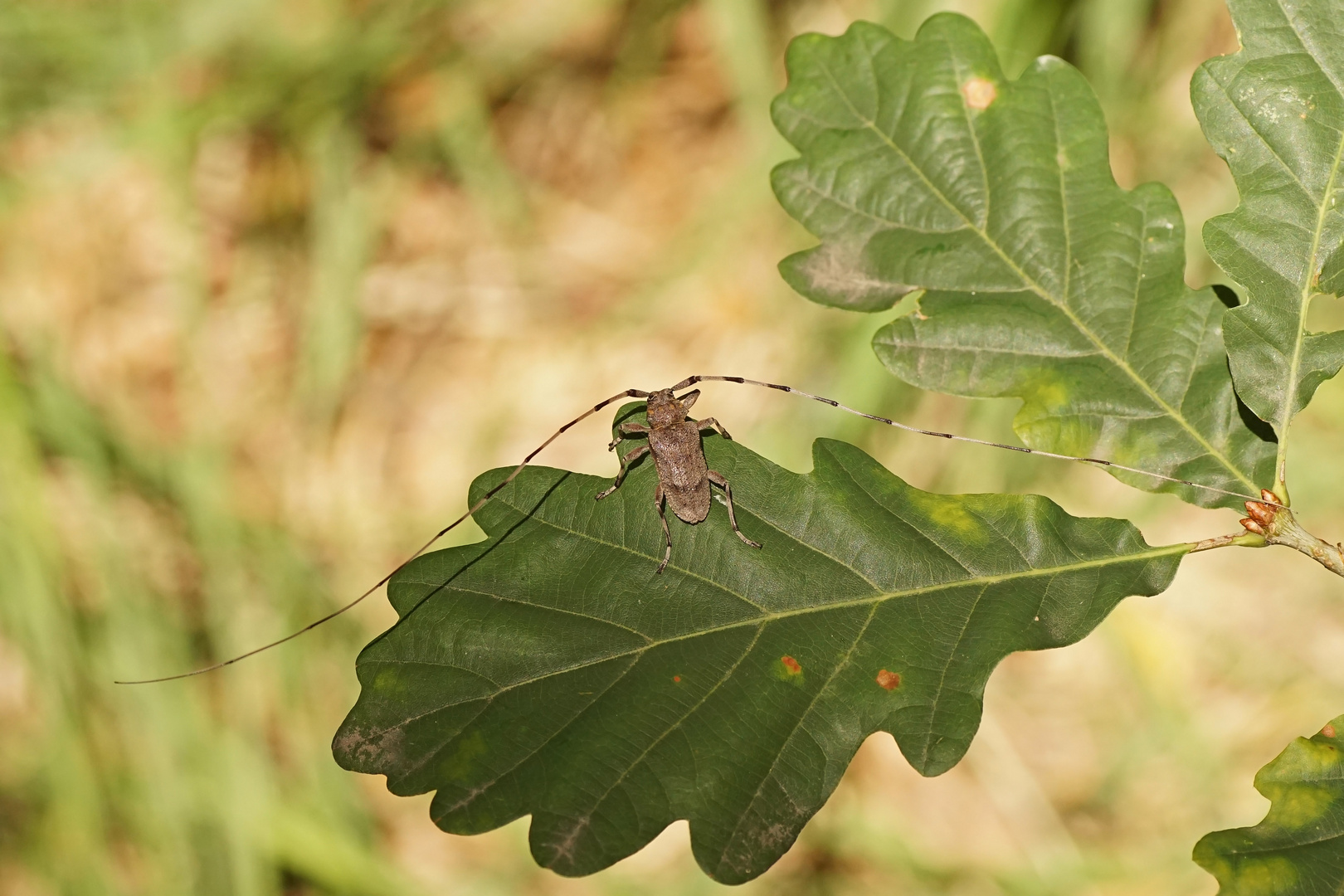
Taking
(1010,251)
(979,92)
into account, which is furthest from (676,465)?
(979,92)

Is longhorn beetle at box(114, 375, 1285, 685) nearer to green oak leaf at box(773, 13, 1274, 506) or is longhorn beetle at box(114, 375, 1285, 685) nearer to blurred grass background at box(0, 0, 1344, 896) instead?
green oak leaf at box(773, 13, 1274, 506)

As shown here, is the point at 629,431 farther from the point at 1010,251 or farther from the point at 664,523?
the point at 1010,251

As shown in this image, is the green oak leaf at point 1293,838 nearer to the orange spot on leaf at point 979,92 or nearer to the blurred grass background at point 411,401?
the orange spot on leaf at point 979,92

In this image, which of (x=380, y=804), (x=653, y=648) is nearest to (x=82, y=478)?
(x=380, y=804)

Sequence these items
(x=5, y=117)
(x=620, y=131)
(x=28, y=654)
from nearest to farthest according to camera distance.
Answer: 1. (x=28, y=654)
2. (x=5, y=117)
3. (x=620, y=131)

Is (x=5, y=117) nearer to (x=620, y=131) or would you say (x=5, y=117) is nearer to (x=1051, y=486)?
(x=620, y=131)

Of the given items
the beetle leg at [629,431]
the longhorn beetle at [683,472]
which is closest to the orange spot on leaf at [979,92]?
the longhorn beetle at [683,472]

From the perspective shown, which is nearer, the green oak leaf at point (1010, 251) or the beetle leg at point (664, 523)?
the beetle leg at point (664, 523)
